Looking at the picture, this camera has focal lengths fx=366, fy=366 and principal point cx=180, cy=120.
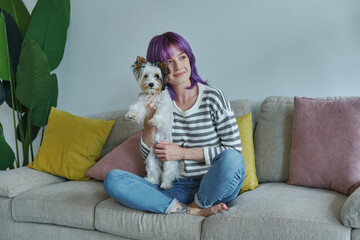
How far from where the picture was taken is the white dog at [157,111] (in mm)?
1857

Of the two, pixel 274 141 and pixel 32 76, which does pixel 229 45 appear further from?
pixel 32 76

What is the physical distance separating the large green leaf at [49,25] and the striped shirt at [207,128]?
1.63 m

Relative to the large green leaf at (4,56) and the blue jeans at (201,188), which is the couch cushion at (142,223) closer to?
the blue jeans at (201,188)

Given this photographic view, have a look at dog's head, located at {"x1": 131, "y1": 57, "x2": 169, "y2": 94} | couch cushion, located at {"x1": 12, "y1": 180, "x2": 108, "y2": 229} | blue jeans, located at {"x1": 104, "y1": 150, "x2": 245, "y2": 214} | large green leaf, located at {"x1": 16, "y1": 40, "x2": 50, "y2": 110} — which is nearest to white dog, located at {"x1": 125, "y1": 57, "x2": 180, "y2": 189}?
dog's head, located at {"x1": 131, "y1": 57, "x2": 169, "y2": 94}

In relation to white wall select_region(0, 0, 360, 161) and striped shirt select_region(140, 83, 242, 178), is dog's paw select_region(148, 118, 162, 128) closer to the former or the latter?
striped shirt select_region(140, 83, 242, 178)

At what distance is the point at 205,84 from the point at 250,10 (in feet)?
2.71

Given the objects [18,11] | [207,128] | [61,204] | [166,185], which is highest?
[18,11]

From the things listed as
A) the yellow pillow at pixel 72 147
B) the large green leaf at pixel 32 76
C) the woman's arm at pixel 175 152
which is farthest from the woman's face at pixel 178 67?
the large green leaf at pixel 32 76

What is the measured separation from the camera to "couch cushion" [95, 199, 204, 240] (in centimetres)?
159

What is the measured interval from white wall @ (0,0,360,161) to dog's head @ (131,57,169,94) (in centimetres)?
85

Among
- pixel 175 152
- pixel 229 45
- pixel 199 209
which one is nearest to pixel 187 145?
pixel 175 152

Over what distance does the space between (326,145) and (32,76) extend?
220 cm

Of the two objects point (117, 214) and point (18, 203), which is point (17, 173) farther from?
point (117, 214)

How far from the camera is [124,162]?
2.28m
